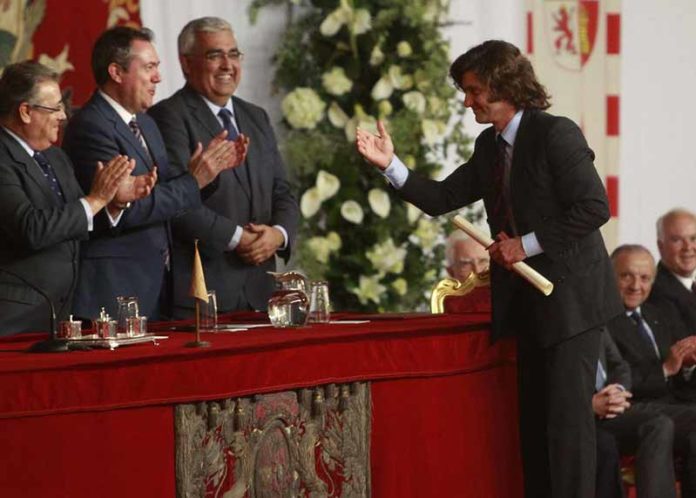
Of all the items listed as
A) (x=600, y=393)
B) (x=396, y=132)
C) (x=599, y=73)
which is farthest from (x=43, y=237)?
(x=599, y=73)

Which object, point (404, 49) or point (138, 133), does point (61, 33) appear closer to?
point (138, 133)

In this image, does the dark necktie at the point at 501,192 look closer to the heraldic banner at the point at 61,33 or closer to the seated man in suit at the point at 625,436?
the seated man in suit at the point at 625,436

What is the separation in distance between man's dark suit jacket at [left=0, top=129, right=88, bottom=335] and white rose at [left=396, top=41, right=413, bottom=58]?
2527 millimetres

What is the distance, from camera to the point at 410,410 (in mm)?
5023

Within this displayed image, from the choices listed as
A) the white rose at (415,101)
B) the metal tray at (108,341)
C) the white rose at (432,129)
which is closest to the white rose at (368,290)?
the white rose at (432,129)

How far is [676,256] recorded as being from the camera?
7.06 m

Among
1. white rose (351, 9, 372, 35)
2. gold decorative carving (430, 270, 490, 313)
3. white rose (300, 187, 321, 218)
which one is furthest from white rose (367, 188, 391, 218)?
gold decorative carving (430, 270, 490, 313)

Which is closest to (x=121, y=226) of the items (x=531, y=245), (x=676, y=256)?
(x=531, y=245)

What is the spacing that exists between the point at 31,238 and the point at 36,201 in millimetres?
187

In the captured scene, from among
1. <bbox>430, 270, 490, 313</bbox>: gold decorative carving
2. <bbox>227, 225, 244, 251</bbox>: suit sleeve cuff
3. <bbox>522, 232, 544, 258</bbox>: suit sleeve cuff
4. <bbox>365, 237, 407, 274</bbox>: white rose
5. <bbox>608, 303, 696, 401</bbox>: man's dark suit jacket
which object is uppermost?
<bbox>365, 237, 407, 274</bbox>: white rose

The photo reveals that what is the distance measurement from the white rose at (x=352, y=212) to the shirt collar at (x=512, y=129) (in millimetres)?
2319

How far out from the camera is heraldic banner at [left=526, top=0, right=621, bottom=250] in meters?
8.63

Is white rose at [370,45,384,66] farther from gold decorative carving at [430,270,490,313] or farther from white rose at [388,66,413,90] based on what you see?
gold decorative carving at [430,270,490,313]

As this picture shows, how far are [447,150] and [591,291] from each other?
2.73m
